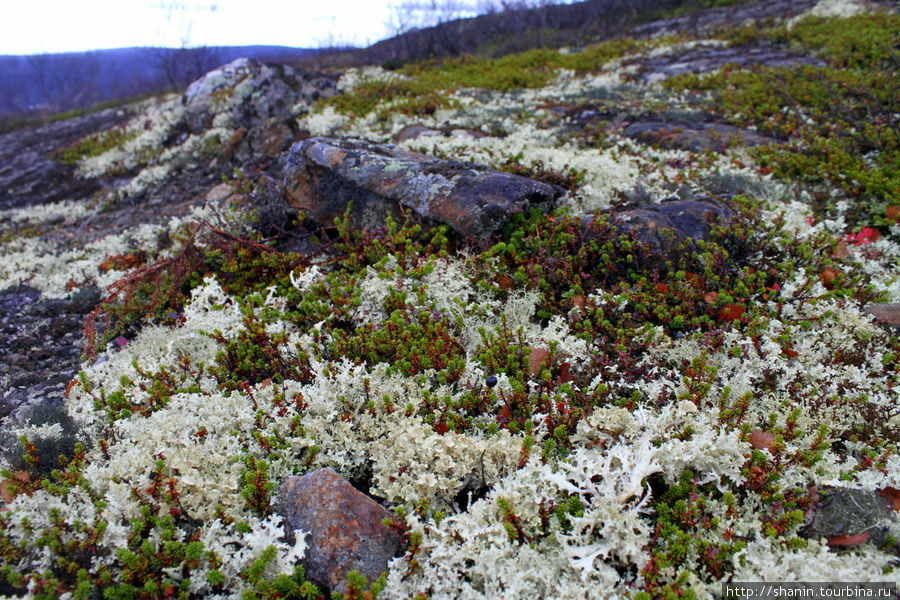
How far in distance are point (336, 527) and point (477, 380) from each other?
5.00 feet

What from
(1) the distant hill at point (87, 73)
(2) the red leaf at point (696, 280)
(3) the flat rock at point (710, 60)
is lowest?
(2) the red leaf at point (696, 280)

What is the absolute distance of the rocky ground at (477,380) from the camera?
2.67 meters

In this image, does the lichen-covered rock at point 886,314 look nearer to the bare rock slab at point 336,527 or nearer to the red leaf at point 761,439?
the red leaf at point 761,439

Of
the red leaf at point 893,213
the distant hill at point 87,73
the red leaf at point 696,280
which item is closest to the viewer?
the red leaf at point 696,280

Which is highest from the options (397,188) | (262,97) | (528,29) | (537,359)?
(528,29)

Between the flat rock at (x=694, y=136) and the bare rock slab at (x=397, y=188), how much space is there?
436cm

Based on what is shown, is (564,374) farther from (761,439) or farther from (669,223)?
(669,223)

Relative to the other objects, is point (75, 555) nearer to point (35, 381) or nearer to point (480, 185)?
point (35, 381)

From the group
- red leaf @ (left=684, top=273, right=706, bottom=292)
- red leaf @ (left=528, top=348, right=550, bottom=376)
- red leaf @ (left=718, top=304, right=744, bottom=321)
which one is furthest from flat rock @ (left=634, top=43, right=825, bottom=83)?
red leaf @ (left=528, top=348, right=550, bottom=376)

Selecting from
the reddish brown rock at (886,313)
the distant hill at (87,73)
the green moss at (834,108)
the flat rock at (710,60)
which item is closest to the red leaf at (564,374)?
the reddish brown rock at (886,313)

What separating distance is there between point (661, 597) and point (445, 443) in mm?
1433

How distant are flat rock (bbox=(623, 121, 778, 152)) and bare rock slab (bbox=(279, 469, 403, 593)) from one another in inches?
335

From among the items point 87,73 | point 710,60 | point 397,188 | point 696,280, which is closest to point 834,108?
point 696,280

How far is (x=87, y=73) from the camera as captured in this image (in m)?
71.3
